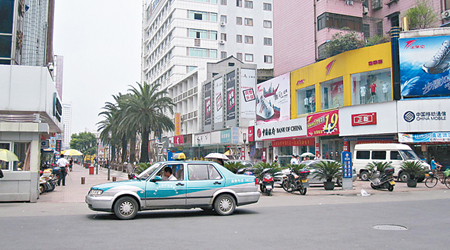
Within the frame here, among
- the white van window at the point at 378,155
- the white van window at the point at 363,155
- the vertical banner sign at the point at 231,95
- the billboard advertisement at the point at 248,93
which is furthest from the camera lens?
the vertical banner sign at the point at 231,95

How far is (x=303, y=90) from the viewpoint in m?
38.2

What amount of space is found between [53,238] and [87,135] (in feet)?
454

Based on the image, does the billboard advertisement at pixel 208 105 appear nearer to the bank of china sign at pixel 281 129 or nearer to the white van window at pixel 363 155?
the bank of china sign at pixel 281 129

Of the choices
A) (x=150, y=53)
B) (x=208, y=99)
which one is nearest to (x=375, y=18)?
(x=208, y=99)

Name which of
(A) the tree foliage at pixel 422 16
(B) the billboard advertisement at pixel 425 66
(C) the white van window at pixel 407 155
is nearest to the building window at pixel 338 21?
(A) the tree foliage at pixel 422 16

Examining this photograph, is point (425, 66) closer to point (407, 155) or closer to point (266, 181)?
point (407, 155)

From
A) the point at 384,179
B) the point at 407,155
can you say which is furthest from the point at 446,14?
the point at 384,179

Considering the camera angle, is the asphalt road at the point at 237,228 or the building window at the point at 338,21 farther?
the building window at the point at 338,21

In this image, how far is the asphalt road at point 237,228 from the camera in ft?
24.4

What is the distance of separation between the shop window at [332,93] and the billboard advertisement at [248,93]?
49.1ft

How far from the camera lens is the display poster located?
32906 mm

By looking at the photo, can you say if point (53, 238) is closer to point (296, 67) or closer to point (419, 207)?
point (419, 207)

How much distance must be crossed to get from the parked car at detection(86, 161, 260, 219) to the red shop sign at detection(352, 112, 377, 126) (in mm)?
20824

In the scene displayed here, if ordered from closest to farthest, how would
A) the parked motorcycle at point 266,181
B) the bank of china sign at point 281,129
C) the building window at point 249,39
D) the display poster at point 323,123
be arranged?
the parked motorcycle at point 266,181 → the display poster at point 323,123 → the bank of china sign at point 281,129 → the building window at point 249,39
